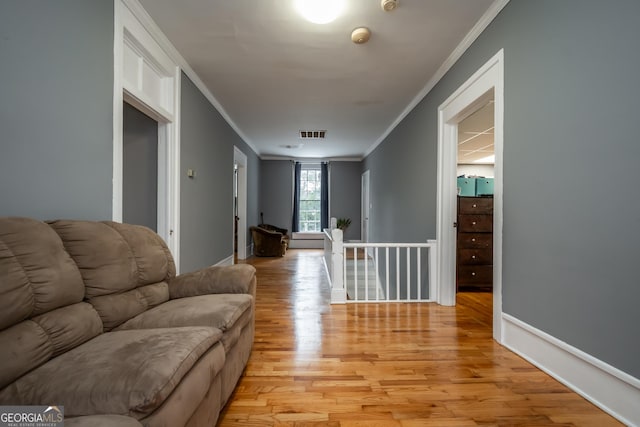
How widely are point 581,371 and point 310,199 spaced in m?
7.88

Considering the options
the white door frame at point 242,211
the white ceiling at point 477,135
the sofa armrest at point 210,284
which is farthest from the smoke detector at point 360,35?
the white door frame at point 242,211

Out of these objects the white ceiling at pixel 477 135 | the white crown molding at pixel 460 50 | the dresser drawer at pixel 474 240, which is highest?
the white crown molding at pixel 460 50

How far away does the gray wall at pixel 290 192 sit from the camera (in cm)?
881

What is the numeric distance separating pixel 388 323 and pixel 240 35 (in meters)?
2.94

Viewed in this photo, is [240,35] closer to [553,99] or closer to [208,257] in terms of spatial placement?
[553,99]

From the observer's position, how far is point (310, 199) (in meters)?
9.18

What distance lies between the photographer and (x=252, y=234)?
7.25 meters

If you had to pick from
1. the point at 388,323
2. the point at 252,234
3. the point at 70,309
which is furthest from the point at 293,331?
the point at 252,234

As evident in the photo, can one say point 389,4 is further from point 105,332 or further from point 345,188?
point 345,188

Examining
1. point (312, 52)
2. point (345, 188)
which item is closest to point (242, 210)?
point (345, 188)

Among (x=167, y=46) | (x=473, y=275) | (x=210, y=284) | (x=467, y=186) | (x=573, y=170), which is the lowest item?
(x=473, y=275)

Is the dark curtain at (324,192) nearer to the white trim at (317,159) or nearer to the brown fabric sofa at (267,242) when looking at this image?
the white trim at (317,159)

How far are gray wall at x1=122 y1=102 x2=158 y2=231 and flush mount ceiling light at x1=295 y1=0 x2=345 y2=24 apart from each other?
2.08m

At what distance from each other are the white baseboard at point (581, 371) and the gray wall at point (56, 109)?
116 inches
